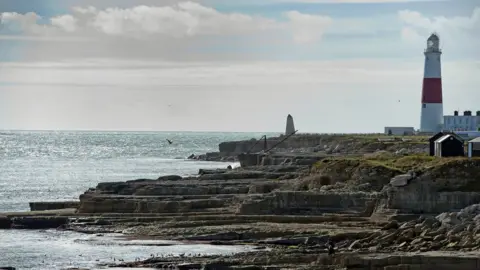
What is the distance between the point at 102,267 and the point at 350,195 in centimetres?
1470

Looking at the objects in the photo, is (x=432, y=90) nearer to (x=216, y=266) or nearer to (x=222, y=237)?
(x=222, y=237)

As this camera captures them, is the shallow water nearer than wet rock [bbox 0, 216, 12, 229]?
Yes

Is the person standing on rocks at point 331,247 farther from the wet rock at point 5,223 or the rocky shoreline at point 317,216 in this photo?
the wet rock at point 5,223

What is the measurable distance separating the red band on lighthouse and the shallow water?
49.9m

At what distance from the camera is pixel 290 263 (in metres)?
37.1

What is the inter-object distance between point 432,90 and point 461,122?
22.9 feet

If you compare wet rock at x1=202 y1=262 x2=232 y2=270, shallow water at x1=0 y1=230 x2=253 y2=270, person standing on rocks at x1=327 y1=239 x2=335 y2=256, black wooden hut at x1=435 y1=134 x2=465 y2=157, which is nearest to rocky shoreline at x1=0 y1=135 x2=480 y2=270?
wet rock at x1=202 y1=262 x2=232 y2=270

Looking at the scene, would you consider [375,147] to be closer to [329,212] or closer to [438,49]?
[438,49]

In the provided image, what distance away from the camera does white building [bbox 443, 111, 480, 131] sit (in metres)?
98.9

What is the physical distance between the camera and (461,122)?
3971 inches

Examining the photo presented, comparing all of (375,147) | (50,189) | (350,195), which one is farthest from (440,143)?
(50,189)

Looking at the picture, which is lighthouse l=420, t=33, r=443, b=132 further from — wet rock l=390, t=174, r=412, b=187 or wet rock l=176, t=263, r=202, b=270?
wet rock l=176, t=263, r=202, b=270

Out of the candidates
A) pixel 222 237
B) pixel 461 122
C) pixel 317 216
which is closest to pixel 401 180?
pixel 317 216

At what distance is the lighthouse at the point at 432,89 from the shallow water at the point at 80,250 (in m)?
49.6
